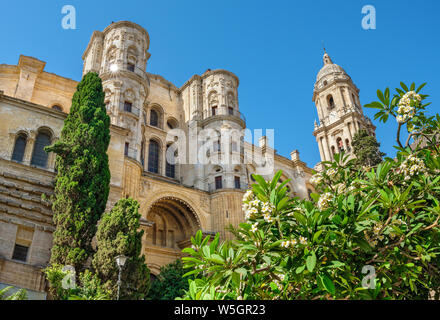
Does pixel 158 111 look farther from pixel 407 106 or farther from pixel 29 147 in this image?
pixel 407 106

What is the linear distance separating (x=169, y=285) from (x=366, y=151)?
1491cm

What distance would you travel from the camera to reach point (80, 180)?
1518cm

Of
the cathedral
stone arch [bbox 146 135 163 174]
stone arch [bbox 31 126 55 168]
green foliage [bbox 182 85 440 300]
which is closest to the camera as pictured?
green foliage [bbox 182 85 440 300]

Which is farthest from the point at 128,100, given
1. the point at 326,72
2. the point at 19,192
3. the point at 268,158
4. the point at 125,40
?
the point at 326,72

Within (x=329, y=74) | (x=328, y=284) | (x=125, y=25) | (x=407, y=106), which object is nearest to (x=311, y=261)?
(x=328, y=284)

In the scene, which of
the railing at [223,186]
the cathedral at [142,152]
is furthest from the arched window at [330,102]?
the railing at [223,186]

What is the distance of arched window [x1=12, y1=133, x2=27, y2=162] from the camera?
1691cm

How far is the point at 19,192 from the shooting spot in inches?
595

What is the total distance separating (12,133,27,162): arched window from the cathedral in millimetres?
41

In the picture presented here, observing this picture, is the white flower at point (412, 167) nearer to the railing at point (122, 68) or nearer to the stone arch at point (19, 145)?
the stone arch at point (19, 145)

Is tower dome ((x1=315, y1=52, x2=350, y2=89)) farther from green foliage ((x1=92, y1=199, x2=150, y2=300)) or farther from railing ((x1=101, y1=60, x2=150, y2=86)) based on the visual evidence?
green foliage ((x1=92, y1=199, x2=150, y2=300))

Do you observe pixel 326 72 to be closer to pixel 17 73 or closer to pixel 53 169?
pixel 17 73

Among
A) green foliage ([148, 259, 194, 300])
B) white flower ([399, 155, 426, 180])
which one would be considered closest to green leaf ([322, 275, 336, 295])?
white flower ([399, 155, 426, 180])
